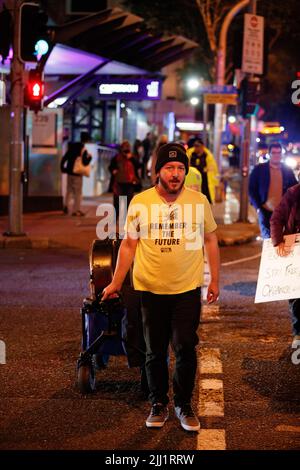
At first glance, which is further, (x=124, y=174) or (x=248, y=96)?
(x=248, y=96)

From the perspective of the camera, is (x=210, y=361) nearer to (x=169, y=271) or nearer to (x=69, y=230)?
(x=169, y=271)

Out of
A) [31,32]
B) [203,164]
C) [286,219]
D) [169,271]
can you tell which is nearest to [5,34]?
[31,32]

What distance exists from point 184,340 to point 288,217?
2.24 metres

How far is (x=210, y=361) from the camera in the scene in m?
7.96

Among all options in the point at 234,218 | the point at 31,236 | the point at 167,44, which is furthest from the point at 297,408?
the point at 167,44

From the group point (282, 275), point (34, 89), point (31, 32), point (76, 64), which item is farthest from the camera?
point (76, 64)

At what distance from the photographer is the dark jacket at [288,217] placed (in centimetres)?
784

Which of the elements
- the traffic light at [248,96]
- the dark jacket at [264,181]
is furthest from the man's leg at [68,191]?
the dark jacket at [264,181]

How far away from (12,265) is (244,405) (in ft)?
26.3

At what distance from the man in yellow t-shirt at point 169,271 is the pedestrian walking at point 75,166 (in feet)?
48.3

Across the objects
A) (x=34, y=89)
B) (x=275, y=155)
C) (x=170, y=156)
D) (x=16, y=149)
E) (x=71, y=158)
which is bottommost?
(x=71, y=158)

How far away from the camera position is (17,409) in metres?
6.46

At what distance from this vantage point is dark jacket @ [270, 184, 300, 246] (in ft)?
25.7
